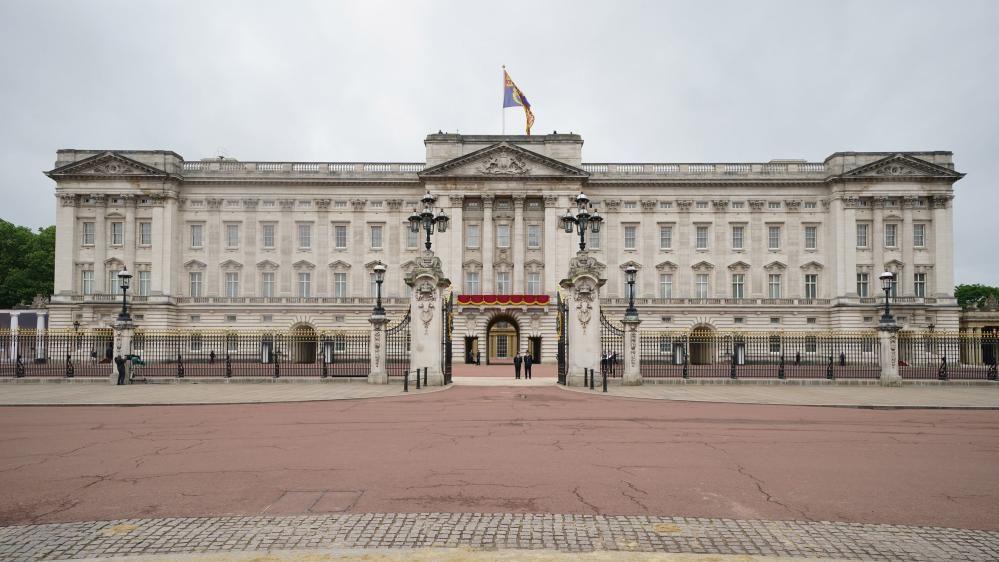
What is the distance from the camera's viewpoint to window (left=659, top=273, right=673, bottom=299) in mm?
54156

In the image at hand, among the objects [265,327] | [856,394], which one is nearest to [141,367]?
[265,327]

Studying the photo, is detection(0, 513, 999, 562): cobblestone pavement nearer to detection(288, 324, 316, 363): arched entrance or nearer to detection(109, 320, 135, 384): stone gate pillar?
detection(109, 320, 135, 384): stone gate pillar

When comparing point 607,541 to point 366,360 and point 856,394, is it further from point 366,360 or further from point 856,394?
point 366,360

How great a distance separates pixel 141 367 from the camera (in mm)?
32344

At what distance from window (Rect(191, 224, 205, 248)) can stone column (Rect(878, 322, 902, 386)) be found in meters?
50.4

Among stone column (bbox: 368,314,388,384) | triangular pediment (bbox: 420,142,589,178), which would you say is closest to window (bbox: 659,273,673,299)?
triangular pediment (bbox: 420,142,589,178)

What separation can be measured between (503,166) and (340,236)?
50.4 feet

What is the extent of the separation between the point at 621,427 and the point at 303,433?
6.66 m

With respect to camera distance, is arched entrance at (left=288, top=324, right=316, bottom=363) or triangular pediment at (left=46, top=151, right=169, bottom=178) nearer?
arched entrance at (left=288, top=324, right=316, bottom=363)

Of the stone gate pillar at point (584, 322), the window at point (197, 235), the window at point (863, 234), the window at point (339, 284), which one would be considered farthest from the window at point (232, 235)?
the window at point (863, 234)

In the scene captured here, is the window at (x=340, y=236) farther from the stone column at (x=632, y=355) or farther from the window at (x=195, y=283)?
the stone column at (x=632, y=355)

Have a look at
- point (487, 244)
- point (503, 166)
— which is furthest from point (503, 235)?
point (503, 166)

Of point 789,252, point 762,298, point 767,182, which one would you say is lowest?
point 762,298

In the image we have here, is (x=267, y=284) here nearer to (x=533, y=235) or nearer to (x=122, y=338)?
(x=533, y=235)
